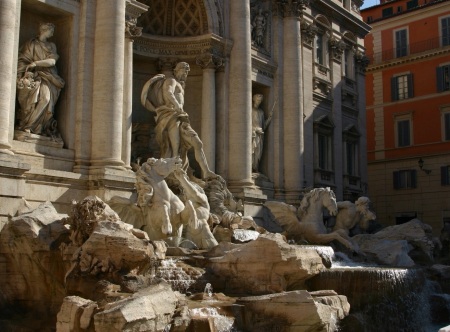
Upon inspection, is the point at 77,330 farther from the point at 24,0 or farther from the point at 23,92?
the point at 24,0

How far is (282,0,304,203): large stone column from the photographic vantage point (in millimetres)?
23406

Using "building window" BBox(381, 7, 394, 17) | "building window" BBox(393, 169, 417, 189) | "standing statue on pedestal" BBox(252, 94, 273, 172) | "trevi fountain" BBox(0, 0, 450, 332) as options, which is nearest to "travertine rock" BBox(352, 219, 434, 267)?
"trevi fountain" BBox(0, 0, 450, 332)

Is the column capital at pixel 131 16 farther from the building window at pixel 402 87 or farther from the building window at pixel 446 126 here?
the building window at pixel 402 87

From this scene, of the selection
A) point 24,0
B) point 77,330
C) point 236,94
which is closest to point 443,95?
point 236,94

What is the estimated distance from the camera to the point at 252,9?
23.1 meters

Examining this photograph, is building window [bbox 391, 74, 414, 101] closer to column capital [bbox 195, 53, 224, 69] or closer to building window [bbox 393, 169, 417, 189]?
building window [bbox 393, 169, 417, 189]

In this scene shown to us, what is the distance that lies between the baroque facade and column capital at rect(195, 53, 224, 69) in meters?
0.04

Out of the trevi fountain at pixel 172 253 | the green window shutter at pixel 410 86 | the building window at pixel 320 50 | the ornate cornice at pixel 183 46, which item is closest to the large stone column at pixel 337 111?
the building window at pixel 320 50

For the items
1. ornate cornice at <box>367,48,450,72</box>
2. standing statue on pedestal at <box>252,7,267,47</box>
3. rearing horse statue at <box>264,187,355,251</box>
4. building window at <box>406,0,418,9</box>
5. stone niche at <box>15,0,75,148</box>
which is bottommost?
rearing horse statue at <box>264,187,355,251</box>

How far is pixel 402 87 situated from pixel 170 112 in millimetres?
19842

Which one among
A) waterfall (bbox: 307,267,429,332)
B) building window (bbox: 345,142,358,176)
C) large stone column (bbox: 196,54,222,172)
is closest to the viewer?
waterfall (bbox: 307,267,429,332)

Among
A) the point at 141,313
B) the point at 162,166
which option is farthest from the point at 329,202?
the point at 141,313

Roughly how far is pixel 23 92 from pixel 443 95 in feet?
78.5

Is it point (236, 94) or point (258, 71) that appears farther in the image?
point (258, 71)
